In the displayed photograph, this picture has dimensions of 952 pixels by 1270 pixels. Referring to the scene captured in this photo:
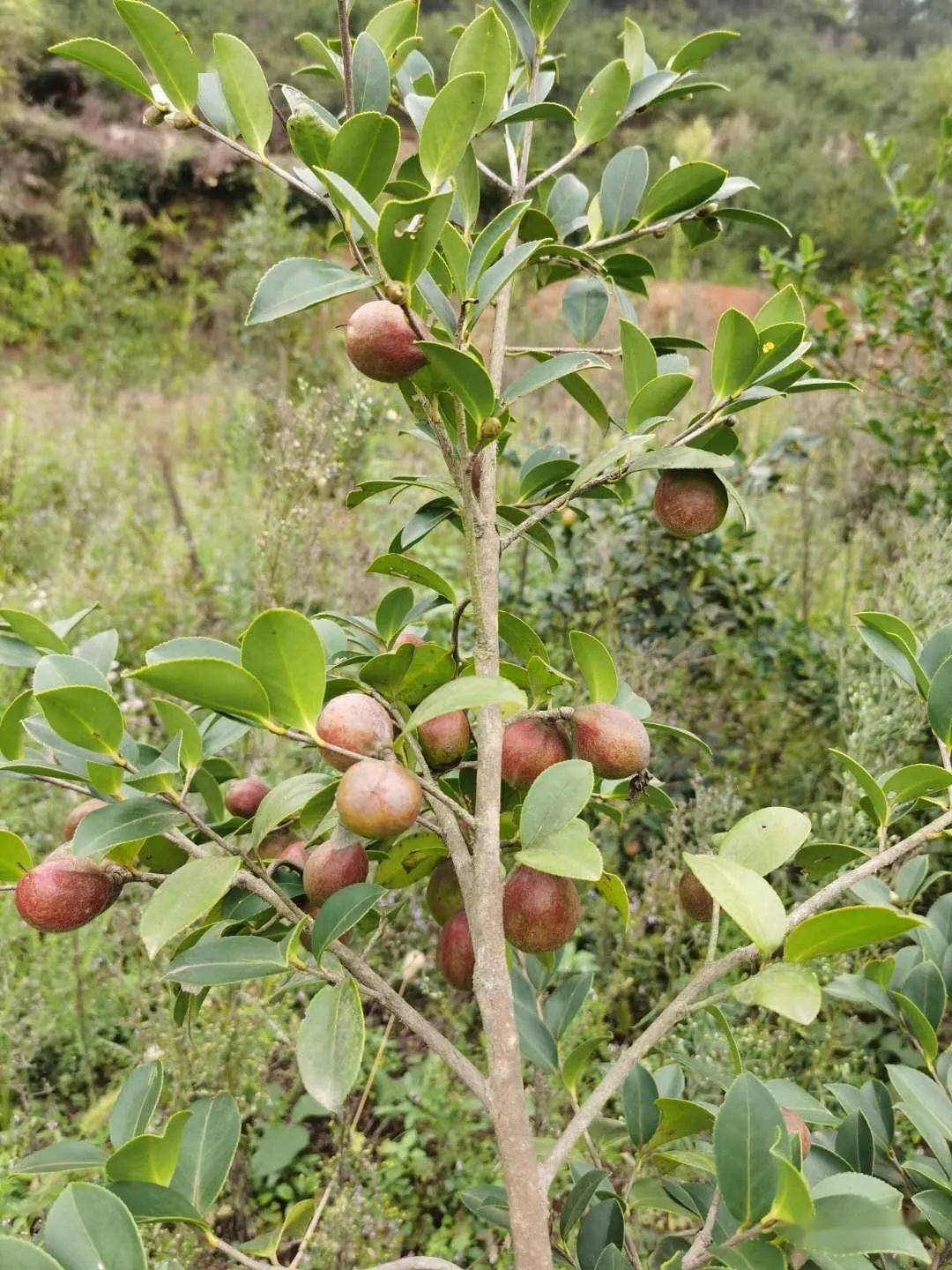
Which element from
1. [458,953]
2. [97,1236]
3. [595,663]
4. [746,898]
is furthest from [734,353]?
[97,1236]

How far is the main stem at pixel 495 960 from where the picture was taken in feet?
1.76

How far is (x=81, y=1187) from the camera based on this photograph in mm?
451

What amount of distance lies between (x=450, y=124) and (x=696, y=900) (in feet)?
1.63

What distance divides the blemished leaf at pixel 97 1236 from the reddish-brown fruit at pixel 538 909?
0.25 m

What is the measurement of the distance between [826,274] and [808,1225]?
11.1 m

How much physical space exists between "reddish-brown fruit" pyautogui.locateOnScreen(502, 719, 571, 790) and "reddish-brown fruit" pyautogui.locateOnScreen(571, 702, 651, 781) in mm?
22

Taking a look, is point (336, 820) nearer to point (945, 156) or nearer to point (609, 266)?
point (609, 266)

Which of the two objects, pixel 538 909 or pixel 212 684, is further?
pixel 538 909

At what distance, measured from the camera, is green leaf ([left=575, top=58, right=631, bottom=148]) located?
2.16 ft

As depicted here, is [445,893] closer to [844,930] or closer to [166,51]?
[844,930]

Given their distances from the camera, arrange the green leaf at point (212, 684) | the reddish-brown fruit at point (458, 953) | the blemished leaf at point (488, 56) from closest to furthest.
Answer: the green leaf at point (212, 684) < the blemished leaf at point (488, 56) < the reddish-brown fruit at point (458, 953)

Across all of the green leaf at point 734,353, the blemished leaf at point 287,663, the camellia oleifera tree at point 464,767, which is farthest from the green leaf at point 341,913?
the green leaf at point 734,353

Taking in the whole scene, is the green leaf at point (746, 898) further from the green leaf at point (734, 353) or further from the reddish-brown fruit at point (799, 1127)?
the green leaf at point (734, 353)

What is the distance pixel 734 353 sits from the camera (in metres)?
0.56
